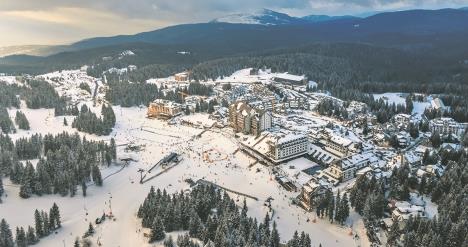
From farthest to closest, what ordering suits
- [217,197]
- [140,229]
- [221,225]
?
1. [217,197]
2. [140,229]
3. [221,225]

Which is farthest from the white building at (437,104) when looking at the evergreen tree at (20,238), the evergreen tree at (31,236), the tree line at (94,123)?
the evergreen tree at (20,238)

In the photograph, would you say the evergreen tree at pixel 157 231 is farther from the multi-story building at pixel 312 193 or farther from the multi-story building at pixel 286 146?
the multi-story building at pixel 286 146

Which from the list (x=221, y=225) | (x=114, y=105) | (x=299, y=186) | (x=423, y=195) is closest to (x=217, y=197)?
(x=221, y=225)

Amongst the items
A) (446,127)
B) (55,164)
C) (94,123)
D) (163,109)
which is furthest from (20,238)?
(446,127)

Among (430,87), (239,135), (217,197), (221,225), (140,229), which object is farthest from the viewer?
(430,87)

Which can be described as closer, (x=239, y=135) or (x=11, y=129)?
(x=239, y=135)

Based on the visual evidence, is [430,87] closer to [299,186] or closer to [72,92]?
[299,186]

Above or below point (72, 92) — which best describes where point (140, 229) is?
below
